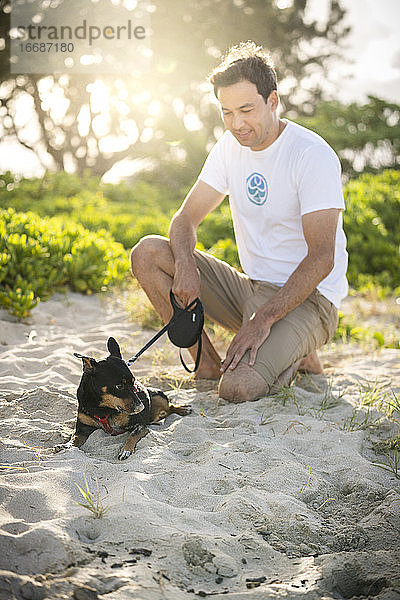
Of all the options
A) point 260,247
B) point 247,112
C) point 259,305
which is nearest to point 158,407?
point 259,305

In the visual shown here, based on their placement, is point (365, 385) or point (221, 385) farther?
point (365, 385)

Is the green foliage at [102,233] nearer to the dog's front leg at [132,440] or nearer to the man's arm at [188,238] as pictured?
the man's arm at [188,238]

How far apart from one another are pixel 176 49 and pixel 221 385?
14.2 metres

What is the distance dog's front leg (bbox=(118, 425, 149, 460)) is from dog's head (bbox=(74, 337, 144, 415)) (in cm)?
17

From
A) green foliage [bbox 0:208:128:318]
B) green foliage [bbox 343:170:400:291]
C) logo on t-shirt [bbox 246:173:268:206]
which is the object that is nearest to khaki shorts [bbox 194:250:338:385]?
logo on t-shirt [bbox 246:173:268:206]

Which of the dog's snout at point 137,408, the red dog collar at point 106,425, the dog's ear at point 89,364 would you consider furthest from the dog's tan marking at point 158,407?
the dog's ear at point 89,364

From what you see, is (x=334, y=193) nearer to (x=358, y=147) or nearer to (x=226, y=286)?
(x=226, y=286)

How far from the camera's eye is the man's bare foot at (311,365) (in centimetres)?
420

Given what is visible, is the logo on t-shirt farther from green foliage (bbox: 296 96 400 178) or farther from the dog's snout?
green foliage (bbox: 296 96 400 178)

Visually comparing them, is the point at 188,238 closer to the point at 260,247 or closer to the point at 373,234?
the point at 260,247

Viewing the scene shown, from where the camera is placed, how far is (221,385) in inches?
139

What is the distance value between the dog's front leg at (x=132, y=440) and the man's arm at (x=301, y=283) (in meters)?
0.80

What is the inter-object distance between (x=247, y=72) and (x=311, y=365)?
2.07 meters

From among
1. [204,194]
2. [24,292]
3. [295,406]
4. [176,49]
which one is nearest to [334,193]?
[204,194]
